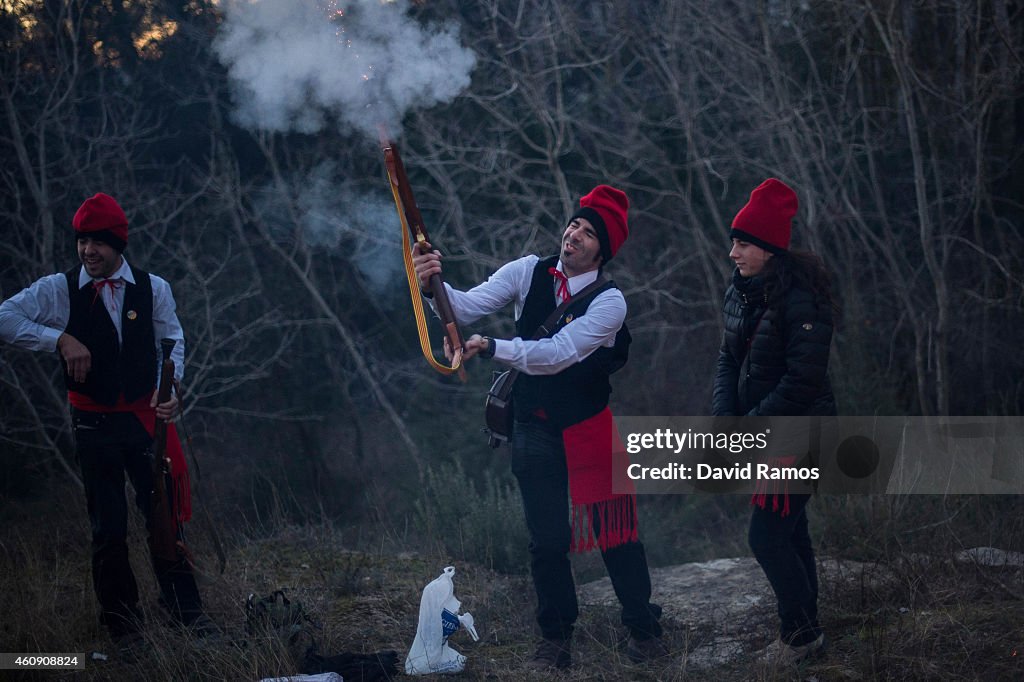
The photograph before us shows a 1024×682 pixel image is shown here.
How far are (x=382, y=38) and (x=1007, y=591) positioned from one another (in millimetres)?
3864

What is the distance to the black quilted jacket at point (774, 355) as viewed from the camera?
12.3ft

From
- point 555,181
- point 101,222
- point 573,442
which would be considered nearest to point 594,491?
point 573,442

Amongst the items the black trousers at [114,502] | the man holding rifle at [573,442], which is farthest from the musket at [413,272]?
the black trousers at [114,502]

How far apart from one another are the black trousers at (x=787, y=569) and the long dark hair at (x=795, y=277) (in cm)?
78

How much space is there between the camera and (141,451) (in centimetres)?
447

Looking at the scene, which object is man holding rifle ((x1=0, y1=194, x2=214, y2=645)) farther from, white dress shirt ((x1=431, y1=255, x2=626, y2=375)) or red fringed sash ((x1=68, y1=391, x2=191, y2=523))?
white dress shirt ((x1=431, y1=255, x2=626, y2=375))

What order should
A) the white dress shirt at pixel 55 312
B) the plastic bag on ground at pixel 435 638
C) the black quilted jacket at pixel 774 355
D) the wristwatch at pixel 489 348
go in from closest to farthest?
1. the black quilted jacket at pixel 774 355
2. the wristwatch at pixel 489 348
3. the plastic bag on ground at pixel 435 638
4. the white dress shirt at pixel 55 312

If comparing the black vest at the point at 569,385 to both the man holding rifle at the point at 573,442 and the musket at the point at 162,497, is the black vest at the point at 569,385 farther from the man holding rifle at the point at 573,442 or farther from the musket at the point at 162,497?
the musket at the point at 162,497

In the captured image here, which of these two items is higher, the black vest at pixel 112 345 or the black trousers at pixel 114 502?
Result: the black vest at pixel 112 345

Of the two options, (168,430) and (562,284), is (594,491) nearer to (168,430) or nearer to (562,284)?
(562,284)

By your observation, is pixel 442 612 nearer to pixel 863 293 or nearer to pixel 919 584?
pixel 919 584

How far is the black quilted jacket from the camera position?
3748 millimetres

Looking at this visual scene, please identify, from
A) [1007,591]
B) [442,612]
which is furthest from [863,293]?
[442,612]

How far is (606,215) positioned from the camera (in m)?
4.18
